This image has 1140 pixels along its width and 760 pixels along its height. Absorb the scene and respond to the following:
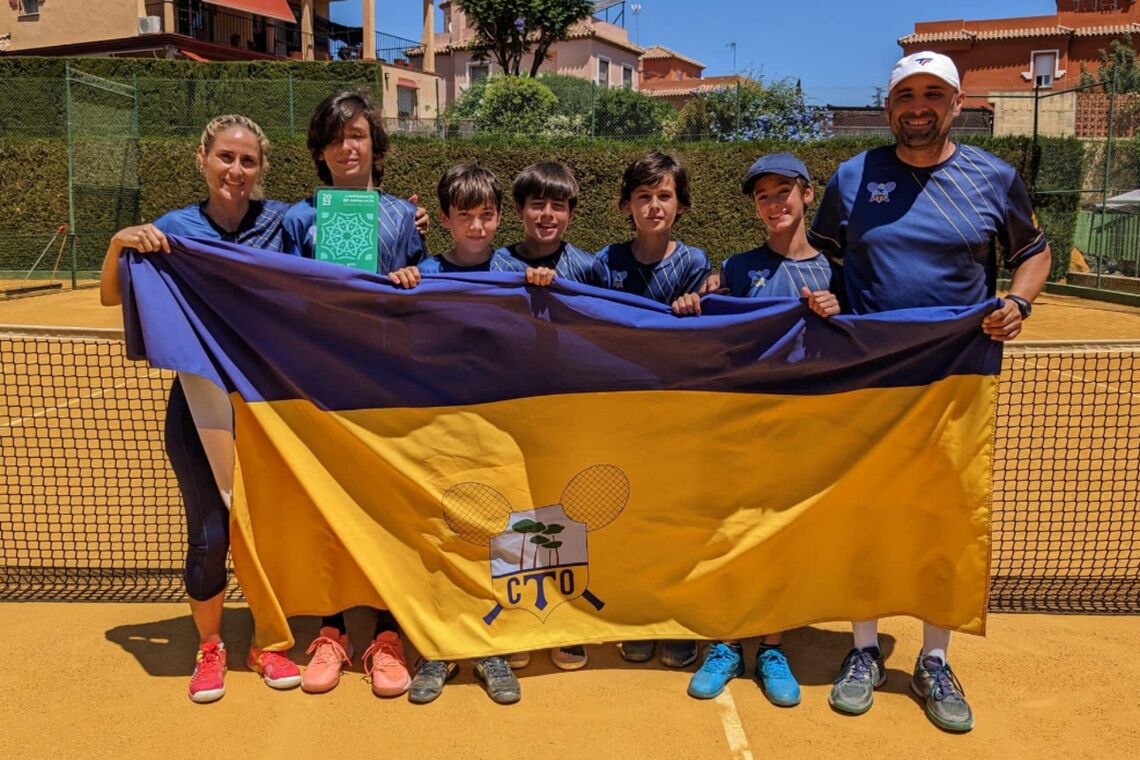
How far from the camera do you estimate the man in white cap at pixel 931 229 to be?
11.1ft

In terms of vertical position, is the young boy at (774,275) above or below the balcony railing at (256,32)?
below

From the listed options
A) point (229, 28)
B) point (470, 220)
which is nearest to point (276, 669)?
point (470, 220)

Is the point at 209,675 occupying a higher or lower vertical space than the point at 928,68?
lower

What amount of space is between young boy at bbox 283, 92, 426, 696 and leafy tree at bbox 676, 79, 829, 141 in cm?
1951

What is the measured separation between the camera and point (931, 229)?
339 cm

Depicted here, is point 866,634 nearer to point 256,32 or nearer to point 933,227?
point 933,227

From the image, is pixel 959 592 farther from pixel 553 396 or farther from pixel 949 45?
pixel 949 45

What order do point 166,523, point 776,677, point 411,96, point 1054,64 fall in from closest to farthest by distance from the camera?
point 776,677 < point 166,523 < point 411,96 < point 1054,64

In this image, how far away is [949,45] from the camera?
4634cm

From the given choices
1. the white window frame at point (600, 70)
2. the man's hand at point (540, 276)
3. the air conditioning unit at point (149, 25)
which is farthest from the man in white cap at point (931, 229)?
the white window frame at point (600, 70)

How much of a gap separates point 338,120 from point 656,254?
1.40 metres

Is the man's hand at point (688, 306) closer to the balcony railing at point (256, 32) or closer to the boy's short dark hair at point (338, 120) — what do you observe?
the boy's short dark hair at point (338, 120)

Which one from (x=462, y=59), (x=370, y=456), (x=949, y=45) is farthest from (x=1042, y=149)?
(x=462, y=59)

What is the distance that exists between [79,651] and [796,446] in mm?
3092
